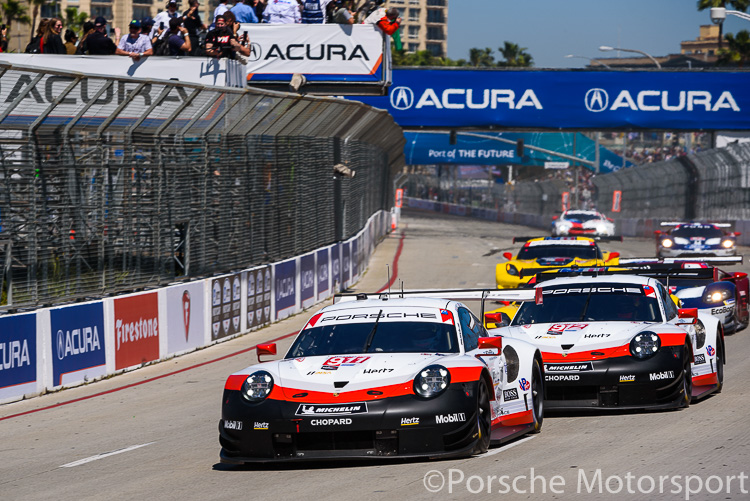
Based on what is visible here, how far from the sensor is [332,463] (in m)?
8.44

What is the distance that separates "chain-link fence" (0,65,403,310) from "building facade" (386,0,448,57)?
14110 cm

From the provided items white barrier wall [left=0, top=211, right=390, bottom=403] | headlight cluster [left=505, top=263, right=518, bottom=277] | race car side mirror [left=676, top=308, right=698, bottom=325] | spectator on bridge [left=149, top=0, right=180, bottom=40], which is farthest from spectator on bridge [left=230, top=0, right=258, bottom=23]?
race car side mirror [left=676, top=308, right=698, bottom=325]

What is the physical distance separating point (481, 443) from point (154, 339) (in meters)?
8.60

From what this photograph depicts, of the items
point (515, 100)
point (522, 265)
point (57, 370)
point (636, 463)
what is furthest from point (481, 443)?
point (515, 100)

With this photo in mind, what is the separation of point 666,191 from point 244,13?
95.9ft

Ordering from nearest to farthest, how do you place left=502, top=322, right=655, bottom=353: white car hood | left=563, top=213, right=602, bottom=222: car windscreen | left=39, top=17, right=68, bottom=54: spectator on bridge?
1. left=502, top=322, right=655, bottom=353: white car hood
2. left=39, top=17, right=68, bottom=54: spectator on bridge
3. left=563, top=213, right=602, bottom=222: car windscreen

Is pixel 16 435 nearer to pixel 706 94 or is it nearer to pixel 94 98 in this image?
pixel 94 98

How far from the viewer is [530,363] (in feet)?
31.9

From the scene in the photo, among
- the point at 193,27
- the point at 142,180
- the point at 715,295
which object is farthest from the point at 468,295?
the point at 193,27

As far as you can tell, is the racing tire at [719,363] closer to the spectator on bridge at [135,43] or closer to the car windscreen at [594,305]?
the car windscreen at [594,305]

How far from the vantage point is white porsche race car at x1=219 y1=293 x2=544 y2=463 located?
7.95 metres

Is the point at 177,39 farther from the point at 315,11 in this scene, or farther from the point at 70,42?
the point at 315,11

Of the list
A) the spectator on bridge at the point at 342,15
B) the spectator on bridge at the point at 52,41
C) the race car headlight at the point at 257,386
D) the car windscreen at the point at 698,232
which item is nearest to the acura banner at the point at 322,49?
the spectator on bridge at the point at 342,15

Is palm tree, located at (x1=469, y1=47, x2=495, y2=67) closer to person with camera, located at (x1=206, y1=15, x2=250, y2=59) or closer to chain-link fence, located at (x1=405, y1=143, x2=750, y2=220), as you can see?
chain-link fence, located at (x1=405, y1=143, x2=750, y2=220)
